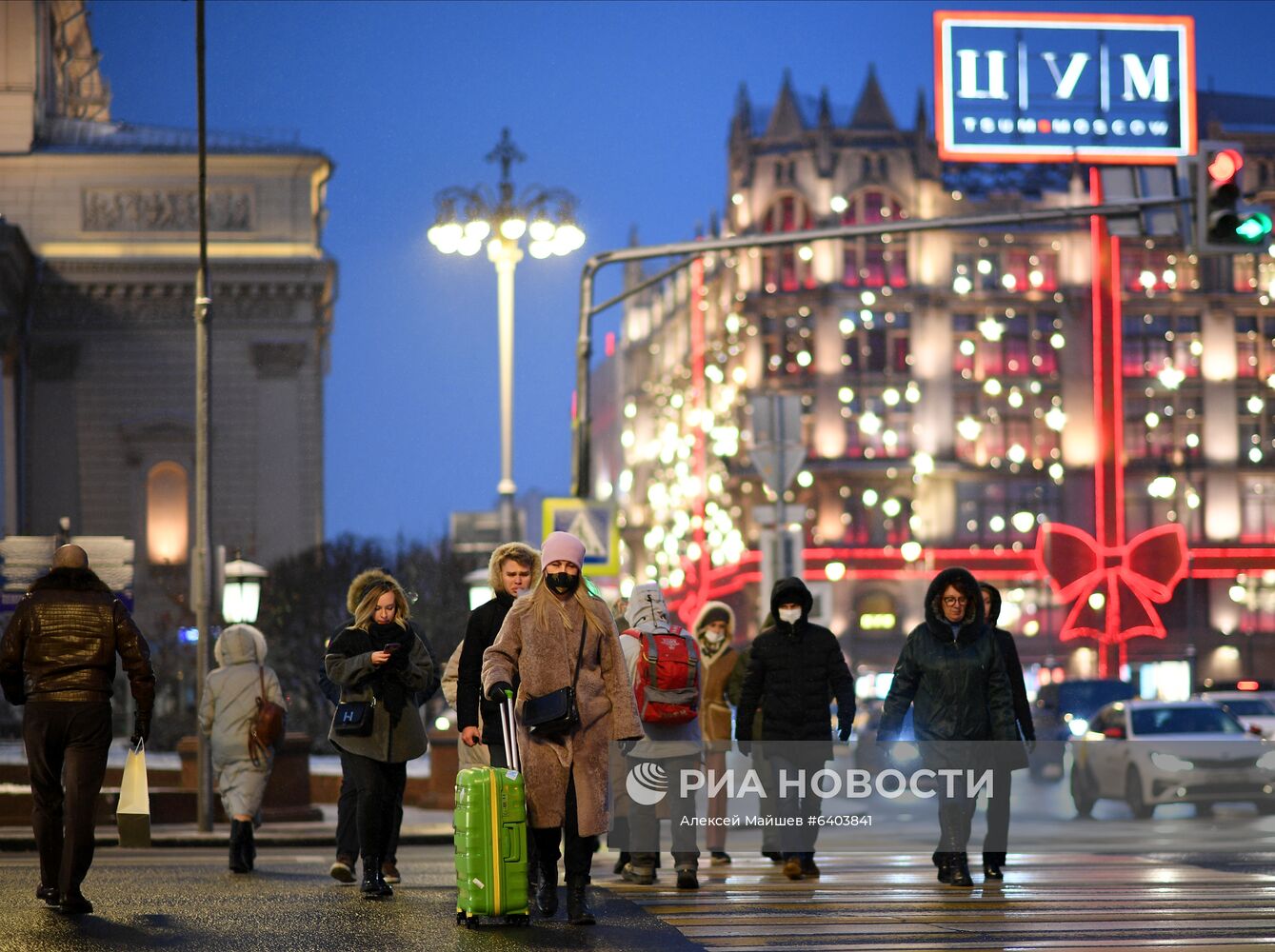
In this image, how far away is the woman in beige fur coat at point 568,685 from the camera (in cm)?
1120

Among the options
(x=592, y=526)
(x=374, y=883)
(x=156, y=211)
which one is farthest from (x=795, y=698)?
(x=156, y=211)

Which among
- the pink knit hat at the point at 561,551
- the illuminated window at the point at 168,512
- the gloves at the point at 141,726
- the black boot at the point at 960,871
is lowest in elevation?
the black boot at the point at 960,871

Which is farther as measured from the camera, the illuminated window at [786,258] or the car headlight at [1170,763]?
the illuminated window at [786,258]

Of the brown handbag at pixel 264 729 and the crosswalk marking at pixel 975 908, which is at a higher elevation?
the brown handbag at pixel 264 729

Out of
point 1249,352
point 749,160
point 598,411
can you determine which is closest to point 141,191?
point 749,160

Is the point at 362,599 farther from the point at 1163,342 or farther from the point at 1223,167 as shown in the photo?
the point at 1163,342

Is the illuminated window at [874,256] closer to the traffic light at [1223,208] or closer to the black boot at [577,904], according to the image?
the traffic light at [1223,208]

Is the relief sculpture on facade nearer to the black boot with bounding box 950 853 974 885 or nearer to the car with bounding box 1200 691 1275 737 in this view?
the car with bounding box 1200 691 1275 737

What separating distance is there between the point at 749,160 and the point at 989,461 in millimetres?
17934

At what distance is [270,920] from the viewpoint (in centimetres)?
1154

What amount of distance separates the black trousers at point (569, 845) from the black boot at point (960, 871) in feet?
9.30

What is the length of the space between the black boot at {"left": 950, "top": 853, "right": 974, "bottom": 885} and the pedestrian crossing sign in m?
11.6

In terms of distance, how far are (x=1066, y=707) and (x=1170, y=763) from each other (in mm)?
15643

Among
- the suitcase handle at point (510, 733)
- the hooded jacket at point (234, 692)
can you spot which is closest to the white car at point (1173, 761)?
the hooded jacket at point (234, 692)
